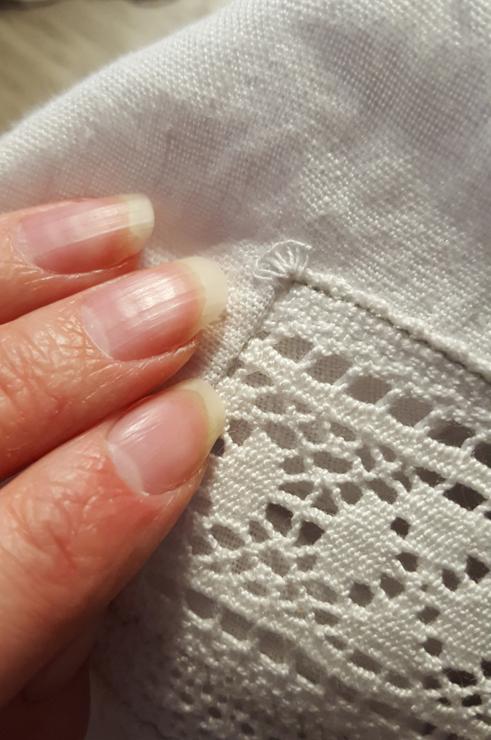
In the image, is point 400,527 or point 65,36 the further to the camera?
point 65,36

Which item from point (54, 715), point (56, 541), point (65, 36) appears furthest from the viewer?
point (65, 36)

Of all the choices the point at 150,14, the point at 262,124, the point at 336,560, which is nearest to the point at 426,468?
the point at 336,560

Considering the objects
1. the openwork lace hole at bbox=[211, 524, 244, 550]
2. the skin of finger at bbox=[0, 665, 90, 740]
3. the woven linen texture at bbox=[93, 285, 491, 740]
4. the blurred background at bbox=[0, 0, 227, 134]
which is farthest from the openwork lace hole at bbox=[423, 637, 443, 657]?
the blurred background at bbox=[0, 0, 227, 134]

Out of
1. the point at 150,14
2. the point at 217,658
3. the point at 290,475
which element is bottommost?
the point at 217,658

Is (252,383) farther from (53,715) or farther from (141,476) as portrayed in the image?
(53,715)

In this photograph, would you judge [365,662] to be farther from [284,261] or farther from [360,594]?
[284,261]

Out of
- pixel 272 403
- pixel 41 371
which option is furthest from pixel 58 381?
pixel 272 403
